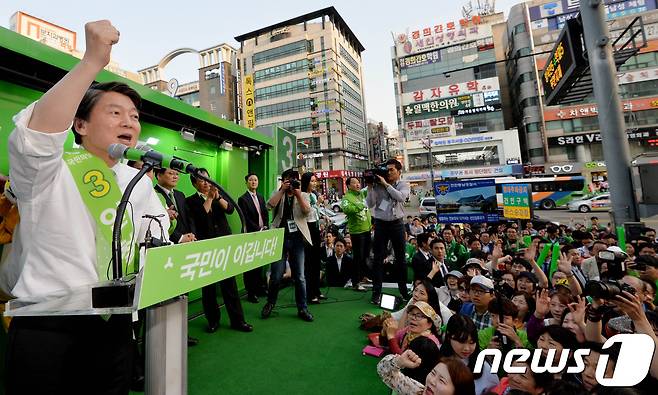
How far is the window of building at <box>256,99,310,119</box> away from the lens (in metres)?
37.2

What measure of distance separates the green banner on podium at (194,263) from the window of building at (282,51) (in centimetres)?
4000

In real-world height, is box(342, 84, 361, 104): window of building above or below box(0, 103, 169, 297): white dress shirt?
above

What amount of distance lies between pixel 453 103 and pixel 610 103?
29545 mm

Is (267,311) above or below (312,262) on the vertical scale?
below

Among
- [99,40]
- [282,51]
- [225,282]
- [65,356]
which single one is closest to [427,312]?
[225,282]

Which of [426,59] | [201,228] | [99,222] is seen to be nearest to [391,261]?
[201,228]

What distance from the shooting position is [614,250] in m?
3.62

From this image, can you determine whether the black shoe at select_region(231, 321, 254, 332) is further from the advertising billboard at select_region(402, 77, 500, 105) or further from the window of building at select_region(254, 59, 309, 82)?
the window of building at select_region(254, 59, 309, 82)

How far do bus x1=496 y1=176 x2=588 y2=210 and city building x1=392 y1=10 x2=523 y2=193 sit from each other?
26.8ft

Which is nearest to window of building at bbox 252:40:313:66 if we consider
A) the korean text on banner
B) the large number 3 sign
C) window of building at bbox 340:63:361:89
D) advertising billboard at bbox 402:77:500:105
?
window of building at bbox 340:63:361:89

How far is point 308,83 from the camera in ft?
120

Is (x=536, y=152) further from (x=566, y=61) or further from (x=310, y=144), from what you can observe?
(x=566, y=61)

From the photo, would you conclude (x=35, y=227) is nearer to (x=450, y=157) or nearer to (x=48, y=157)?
(x=48, y=157)

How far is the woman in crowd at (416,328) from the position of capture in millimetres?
2626
